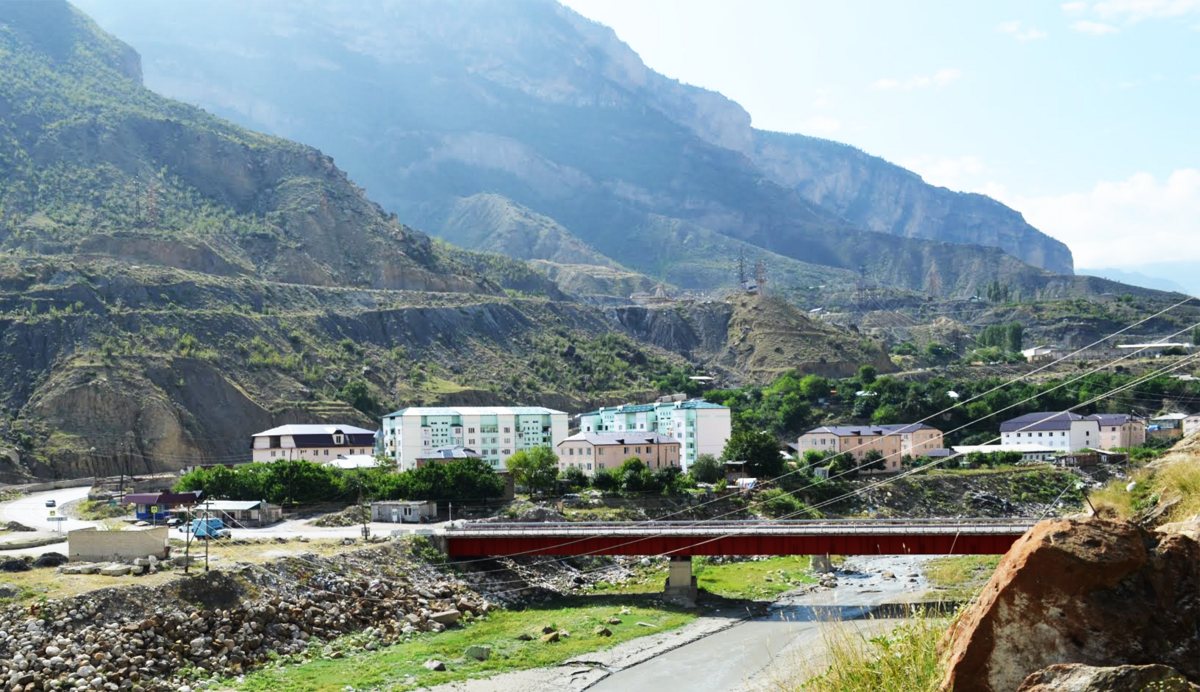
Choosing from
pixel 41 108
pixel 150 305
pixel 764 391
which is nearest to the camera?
pixel 150 305

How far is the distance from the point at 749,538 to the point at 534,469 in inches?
1224

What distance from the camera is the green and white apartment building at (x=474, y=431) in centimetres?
9906

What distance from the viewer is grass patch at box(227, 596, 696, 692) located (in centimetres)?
3600

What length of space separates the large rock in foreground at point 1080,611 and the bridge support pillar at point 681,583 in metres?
41.8

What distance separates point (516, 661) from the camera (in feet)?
131

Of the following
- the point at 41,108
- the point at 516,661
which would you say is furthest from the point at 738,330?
the point at 516,661

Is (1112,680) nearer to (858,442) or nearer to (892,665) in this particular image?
(892,665)

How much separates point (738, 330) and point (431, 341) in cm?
5845

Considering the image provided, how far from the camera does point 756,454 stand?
90062mm

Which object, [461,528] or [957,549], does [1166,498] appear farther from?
[461,528]

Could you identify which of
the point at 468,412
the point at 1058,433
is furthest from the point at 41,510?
the point at 1058,433

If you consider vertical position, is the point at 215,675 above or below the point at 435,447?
below

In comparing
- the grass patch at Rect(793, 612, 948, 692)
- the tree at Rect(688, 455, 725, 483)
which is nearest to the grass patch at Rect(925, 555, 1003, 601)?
the tree at Rect(688, 455, 725, 483)

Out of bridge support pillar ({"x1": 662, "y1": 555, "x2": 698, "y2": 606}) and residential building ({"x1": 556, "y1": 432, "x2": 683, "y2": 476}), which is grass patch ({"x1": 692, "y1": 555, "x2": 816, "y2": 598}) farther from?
residential building ({"x1": 556, "y1": 432, "x2": 683, "y2": 476})
